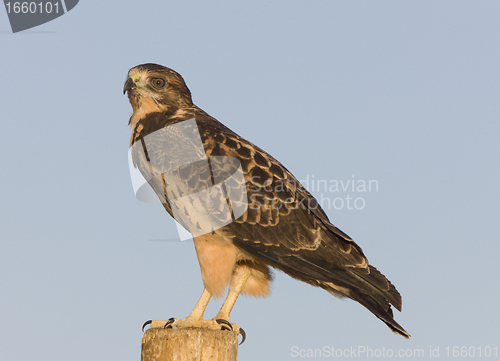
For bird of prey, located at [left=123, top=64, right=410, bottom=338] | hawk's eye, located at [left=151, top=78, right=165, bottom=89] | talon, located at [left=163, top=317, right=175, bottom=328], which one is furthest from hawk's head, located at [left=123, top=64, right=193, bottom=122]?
talon, located at [left=163, top=317, right=175, bottom=328]

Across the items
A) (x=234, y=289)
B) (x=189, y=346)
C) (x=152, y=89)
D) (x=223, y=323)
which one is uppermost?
(x=152, y=89)

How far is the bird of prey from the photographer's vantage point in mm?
5809

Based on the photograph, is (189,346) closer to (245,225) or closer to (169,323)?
(169,323)

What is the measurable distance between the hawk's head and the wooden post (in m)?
2.97

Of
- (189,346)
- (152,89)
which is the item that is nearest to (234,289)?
(189,346)

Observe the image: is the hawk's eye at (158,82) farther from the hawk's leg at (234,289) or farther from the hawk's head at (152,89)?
the hawk's leg at (234,289)

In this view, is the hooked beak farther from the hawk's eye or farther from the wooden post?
the wooden post

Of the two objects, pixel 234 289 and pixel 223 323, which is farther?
pixel 234 289

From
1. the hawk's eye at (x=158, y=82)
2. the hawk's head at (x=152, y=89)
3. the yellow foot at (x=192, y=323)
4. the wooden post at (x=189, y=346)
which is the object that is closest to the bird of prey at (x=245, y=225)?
the yellow foot at (x=192, y=323)

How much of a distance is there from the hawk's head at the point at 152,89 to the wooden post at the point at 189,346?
2.97 meters

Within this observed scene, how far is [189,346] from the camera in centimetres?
477

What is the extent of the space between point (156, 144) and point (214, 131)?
69cm

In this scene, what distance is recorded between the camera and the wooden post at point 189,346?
4770 mm

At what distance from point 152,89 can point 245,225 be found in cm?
223
